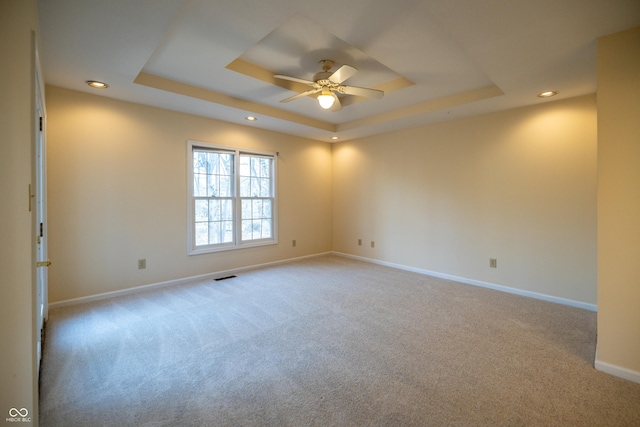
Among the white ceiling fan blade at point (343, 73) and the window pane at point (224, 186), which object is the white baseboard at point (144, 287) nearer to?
the window pane at point (224, 186)

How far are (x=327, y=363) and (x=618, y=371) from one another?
6.90ft

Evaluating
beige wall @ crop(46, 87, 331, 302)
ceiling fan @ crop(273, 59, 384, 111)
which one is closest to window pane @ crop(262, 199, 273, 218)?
beige wall @ crop(46, 87, 331, 302)

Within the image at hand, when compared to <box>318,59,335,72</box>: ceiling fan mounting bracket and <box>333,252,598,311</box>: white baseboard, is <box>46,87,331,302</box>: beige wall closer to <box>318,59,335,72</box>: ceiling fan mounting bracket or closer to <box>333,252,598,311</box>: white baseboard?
<box>318,59,335,72</box>: ceiling fan mounting bracket

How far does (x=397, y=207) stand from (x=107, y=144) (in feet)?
14.5

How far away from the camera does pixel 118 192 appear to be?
3537mm

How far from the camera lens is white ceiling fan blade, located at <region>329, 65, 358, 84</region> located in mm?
2493

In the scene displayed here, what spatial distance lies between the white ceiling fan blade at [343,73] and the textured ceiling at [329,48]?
0.20 meters

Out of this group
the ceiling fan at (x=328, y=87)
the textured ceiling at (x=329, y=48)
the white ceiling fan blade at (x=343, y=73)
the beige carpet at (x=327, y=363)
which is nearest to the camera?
the beige carpet at (x=327, y=363)

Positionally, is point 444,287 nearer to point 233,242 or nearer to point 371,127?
point 371,127

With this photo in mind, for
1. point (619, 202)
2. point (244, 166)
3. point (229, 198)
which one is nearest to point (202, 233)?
point (229, 198)

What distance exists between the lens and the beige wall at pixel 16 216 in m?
1.16

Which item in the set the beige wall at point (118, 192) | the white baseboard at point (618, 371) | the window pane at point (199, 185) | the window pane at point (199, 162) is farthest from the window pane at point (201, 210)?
the white baseboard at point (618, 371)

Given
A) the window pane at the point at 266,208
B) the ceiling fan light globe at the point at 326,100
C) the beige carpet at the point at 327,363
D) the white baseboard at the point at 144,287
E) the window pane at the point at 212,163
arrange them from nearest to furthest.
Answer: the beige carpet at the point at 327,363, the ceiling fan light globe at the point at 326,100, the white baseboard at the point at 144,287, the window pane at the point at 212,163, the window pane at the point at 266,208

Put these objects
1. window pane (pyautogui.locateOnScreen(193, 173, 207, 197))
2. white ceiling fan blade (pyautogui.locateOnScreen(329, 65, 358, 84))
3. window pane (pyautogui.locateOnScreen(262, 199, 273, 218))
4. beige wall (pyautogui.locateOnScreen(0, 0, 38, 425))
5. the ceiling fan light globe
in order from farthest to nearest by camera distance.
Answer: window pane (pyautogui.locateOnScreen(262, 199, 273, 218)), window pane (pyautogui.locateOnScreen(193, 173, 207, 197)), the ceiling fan light globe, white ceiling fan blade (pyautogui.locateOnScreen(329, 65, 358, 84)), beige wall (pyautogui.locateOnScreen(0, 0, 38, 425))
